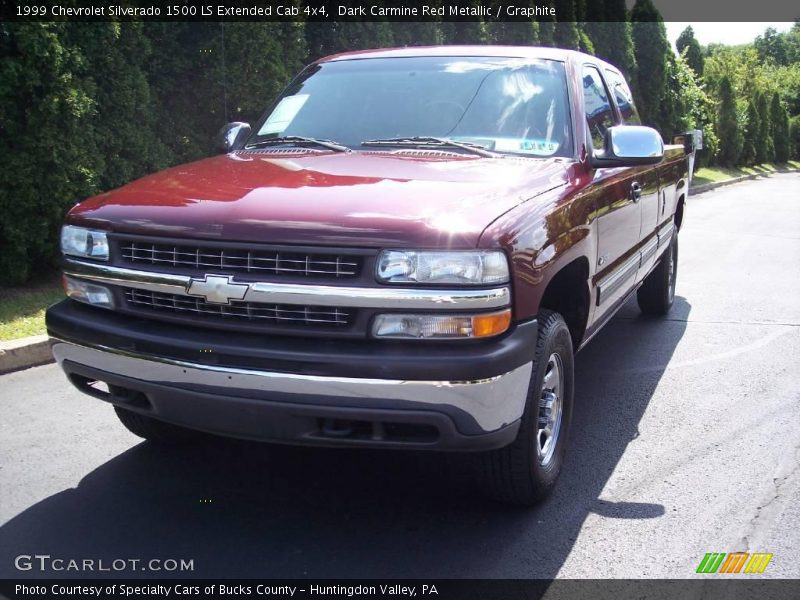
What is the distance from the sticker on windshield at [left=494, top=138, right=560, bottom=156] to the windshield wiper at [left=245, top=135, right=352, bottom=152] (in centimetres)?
74

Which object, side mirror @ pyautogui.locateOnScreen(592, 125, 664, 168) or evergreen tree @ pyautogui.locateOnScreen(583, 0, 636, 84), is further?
evergreen tree @ pyautogui.locateOnScreen(583, 0, 636, 84)

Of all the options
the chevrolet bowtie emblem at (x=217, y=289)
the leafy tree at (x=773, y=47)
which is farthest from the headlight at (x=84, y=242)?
the leafy tree at (x=773, y=47)

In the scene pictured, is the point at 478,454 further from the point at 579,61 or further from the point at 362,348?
the point at 579,61

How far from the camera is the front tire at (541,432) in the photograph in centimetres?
324

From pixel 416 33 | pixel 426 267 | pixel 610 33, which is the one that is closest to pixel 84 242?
pixel 426 267

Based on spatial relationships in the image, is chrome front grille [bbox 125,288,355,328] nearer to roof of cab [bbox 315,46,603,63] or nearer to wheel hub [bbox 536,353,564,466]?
wheel hub [bbox 536,353,564,466]

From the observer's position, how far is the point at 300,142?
423 centimetres

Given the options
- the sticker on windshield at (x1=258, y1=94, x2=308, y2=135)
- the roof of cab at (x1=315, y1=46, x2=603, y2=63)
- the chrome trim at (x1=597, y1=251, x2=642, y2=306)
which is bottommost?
the chrome trim at (x1=597, y1=251, x2=642, y2=306)

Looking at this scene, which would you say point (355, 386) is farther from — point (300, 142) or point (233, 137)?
point (233, 137)

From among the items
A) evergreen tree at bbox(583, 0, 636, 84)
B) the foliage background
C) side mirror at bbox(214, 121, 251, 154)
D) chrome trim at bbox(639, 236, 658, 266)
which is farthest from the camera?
evergreen tree at bbox(583, 0, 636, 84)

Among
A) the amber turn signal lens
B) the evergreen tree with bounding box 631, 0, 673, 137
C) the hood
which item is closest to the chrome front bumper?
the amber turn signal lens

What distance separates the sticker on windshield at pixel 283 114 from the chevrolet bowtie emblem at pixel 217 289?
5.59ft

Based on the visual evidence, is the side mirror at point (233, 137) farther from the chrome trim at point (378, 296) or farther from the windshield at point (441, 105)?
the chrome trim at point (378, 296)

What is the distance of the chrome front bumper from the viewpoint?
278 cm
